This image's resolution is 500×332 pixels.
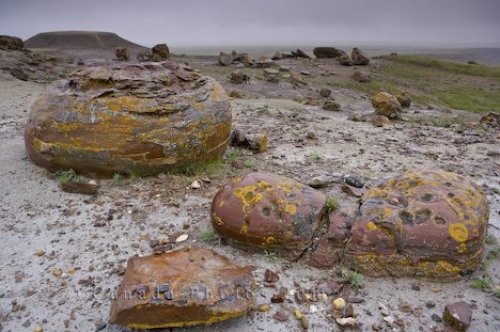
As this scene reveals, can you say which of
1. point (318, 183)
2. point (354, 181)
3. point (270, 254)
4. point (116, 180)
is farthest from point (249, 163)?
point (270, 254)

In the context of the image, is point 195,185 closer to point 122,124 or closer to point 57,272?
point 122,124

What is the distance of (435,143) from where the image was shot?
24.1 feet

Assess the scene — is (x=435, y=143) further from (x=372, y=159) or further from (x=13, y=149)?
(x=13, y=149)

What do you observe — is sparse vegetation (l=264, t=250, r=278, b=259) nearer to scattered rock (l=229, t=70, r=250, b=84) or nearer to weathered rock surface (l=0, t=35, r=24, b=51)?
scattered rock (l=229, t=70, r=250, b=84)

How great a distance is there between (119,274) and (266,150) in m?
3.63

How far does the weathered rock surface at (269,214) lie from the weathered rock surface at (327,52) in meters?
21.9

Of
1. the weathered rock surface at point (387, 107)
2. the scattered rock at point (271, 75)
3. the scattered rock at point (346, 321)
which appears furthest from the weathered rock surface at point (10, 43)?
the scattered rock at point (346, 321)

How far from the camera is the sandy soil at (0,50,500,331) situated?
10.0 ft

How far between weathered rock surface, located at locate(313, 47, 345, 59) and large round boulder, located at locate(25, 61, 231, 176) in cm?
2049

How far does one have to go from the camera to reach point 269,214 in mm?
3584

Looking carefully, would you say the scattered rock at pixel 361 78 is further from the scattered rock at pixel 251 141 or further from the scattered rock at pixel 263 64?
the scattered rock at pixel 251 141


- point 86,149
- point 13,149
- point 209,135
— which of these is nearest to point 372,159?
point 209,135

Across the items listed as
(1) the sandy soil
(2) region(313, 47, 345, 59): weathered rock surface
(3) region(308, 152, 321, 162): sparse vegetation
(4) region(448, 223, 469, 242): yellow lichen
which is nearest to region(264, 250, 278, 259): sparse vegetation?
(1) the sandy soil

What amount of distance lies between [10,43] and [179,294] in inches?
819
